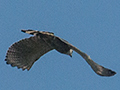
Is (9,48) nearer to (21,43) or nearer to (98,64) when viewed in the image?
(21,43)

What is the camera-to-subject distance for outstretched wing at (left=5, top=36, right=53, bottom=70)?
1421 cm

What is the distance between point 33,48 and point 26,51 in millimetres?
268

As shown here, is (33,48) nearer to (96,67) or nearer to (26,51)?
(26,51)

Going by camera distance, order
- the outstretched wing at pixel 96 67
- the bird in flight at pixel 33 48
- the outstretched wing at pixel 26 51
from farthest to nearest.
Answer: the outstretched wing at pixel 26 51
the bird in flight at pixel 33 48
the outstretched wing at pixel 96 67

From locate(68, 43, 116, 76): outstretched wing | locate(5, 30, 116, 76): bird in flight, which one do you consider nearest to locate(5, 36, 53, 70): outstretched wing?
locate(5, 30, 116, 76): bird in flight

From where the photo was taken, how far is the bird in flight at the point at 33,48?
13.5 meters

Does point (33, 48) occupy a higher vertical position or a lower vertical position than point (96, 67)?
higher

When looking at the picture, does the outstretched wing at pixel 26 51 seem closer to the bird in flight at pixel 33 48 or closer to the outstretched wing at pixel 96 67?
the bird in flight at pixel 33 48

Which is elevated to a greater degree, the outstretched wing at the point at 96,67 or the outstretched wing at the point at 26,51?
the outstretched wing at the point at 26,51

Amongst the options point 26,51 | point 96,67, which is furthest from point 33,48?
point 96,67

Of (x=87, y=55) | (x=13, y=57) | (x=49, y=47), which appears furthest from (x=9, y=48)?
(x=87, y=55)

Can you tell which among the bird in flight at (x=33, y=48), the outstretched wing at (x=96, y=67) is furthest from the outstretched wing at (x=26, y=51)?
the outstretched wing at (x=96, y=67)

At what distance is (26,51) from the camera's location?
47.9 feet

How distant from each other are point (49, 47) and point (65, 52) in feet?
3.45
